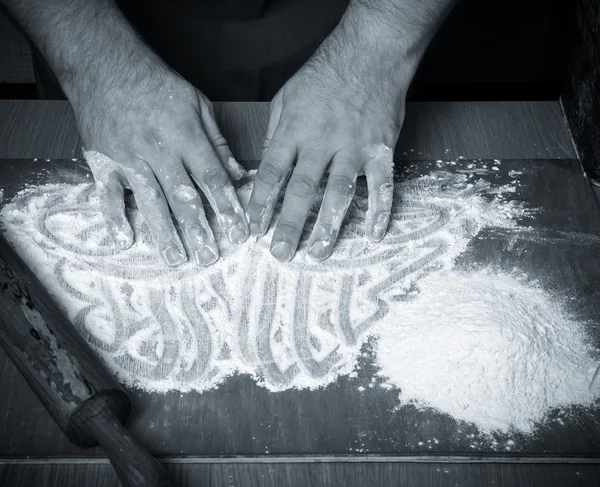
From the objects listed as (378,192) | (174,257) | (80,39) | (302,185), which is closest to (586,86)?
(378,192)

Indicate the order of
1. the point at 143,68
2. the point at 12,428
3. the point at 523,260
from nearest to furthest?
the point at 12,428 → the point at 523,260 → the point at 143,68

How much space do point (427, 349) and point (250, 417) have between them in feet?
0.78

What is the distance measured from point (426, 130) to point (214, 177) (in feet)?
1.37

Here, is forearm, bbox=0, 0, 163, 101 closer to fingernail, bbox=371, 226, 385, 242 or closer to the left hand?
the left hand

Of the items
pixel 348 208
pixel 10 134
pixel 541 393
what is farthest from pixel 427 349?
pixel 10 134

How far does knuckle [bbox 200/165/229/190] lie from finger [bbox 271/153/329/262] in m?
0.10

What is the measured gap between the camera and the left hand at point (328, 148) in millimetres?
917

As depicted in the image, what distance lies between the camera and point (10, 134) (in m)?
1.08

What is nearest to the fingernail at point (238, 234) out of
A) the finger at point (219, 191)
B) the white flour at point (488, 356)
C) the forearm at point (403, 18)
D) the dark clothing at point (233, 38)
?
the finger at point (219, 191)

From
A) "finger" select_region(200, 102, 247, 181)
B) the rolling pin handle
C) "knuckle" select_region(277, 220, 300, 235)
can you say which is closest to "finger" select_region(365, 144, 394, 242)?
"knuckle" select_region(277, 220, 300, 235)

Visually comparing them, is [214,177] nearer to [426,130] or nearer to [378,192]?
[378,192]

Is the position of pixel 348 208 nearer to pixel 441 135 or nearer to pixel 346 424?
pixel 441 135

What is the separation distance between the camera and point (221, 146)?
1.00m

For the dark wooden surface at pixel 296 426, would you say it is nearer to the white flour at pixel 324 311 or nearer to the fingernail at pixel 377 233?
the white flour at pixel 324 311
